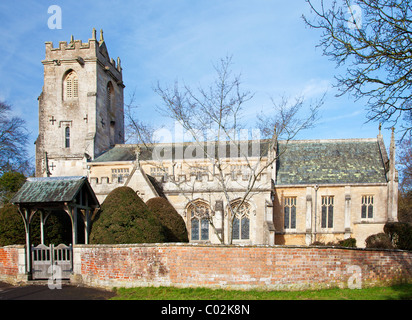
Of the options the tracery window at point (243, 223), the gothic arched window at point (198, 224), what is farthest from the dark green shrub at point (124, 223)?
the tracery window at point (243, 223)

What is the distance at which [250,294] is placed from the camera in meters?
11.6

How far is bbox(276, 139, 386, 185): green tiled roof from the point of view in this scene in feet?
96.9

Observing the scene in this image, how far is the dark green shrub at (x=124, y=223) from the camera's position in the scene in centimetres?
1415

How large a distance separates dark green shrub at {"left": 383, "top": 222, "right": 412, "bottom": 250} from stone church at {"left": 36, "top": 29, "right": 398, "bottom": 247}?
6.46 meters

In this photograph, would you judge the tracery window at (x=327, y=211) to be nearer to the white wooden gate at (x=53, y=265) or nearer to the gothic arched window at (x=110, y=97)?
the white wooden gate at (x=53, y=265)

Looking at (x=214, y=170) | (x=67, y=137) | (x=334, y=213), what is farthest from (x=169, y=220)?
(x=67, y=137)

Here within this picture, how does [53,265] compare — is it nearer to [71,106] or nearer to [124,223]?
[124,223]

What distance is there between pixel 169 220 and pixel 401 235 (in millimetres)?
12367

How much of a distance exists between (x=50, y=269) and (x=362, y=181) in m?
22.8

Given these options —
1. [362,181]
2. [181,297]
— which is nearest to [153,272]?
[181,297]

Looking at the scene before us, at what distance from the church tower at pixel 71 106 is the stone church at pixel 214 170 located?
0.28 feet

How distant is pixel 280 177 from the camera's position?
30.2 metres

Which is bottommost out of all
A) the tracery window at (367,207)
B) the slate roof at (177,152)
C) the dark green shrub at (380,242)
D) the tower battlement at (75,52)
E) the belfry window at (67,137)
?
the dark green shrub at (380,242)
